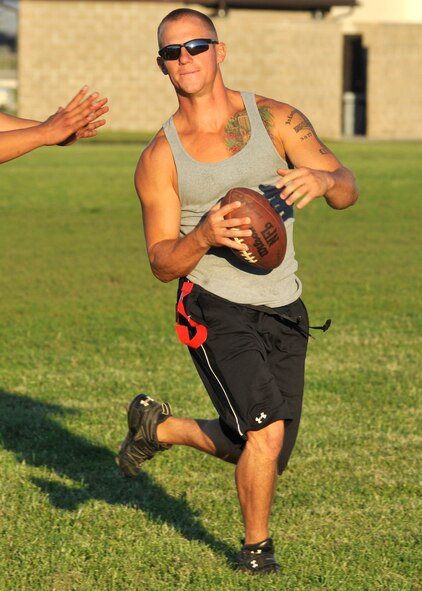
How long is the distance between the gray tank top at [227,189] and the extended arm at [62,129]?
568 mm

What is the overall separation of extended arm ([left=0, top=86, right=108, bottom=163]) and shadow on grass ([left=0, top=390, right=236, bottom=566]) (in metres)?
1.92

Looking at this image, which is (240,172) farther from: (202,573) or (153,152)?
(202,573)

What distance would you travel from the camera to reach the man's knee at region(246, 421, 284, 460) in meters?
6.01

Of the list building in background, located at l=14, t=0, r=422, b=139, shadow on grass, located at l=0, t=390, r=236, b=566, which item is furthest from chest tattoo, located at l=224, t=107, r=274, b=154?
building in background, located at l=14, t=0, r=422, b=139

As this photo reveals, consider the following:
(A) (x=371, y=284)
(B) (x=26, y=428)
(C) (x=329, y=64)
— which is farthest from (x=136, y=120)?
(B) (x=26, y=428)

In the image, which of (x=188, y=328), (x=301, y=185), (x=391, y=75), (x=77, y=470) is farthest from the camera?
(x=391, y=75)

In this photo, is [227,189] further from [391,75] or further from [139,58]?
[391,75]

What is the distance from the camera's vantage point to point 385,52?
52031 mm

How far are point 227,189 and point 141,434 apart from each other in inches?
59.6

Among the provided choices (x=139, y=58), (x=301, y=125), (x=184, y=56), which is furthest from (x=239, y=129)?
(x=139, y=58)

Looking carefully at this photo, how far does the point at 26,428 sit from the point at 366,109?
44.8m

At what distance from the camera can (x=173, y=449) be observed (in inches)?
334

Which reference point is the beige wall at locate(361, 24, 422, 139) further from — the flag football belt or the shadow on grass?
the flag football belt

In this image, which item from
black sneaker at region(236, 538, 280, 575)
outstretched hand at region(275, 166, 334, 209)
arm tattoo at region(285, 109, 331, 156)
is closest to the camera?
outstretched hand at region(275, 166, 334, 209)
